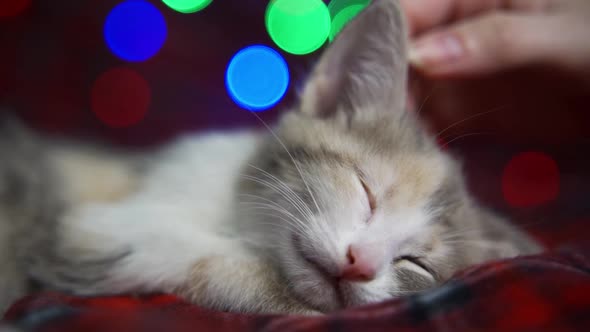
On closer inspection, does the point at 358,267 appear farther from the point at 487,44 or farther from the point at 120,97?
the point at 120,97

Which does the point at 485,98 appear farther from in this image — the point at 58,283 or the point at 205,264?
the point at 58,283

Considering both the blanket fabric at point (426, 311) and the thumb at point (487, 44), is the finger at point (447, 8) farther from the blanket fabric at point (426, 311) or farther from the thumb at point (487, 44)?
the blanket fabric at point (426, 311)

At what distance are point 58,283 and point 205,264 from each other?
0.27 meters

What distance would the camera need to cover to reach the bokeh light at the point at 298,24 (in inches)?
52.8

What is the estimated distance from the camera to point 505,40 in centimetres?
104

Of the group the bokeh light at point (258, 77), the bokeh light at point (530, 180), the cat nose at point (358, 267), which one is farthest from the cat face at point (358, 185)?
the bokeh light at point (530, 180)

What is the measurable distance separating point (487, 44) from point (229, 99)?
3.73 feet

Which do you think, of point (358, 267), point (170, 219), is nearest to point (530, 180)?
point (358, 267)

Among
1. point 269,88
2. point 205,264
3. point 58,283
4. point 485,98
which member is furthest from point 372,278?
point 269,88

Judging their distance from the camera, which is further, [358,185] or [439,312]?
[358,185]

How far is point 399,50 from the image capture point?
866mm

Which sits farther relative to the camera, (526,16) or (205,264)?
(526,16)

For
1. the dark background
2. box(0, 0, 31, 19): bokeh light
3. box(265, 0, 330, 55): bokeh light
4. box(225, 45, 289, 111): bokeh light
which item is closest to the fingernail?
the dark background

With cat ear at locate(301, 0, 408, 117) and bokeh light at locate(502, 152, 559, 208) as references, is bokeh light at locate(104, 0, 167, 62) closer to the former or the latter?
cat ear at locate(301, 0, 408, 117)
